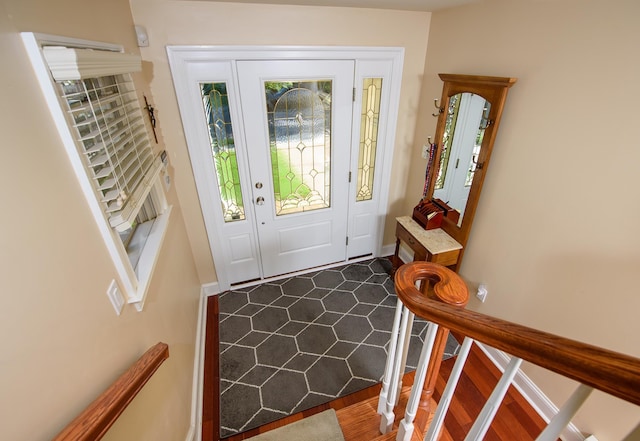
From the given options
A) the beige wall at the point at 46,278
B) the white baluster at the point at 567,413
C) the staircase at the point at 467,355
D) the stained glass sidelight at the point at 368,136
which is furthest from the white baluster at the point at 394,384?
the stained glass sidelight at the point at 368,136

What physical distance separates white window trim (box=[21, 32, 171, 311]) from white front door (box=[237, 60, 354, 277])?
1062 millimetres

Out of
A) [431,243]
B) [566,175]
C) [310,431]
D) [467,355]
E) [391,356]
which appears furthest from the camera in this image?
[431,243]

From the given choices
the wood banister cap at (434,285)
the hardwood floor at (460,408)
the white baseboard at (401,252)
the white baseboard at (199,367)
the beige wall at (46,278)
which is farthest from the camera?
Result: the white baseboard at (401,252)

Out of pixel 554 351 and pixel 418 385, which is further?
pixel 418 385

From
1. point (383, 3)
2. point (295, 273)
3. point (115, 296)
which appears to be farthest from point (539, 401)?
point (383, 3)

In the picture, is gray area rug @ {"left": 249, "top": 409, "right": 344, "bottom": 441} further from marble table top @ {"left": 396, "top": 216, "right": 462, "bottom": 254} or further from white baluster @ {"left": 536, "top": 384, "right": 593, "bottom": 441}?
white baluster @ {"left": 536, "top": 384, "right": 593, "bottom": 441}

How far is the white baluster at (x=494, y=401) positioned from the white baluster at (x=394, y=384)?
35cm

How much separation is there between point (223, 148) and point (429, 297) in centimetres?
203

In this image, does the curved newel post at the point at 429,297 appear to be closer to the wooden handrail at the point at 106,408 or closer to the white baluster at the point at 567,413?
the white baluster at the point at 567,413

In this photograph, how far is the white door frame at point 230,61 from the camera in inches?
80.5

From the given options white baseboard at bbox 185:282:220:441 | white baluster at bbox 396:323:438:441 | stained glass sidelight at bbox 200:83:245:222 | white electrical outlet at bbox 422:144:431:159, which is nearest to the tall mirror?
white electrical outlet at bbox 422:144:431:159

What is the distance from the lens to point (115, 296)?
1.03 metres

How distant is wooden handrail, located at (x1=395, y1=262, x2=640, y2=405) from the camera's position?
45cm

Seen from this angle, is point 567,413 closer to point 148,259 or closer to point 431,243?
point 148,259
